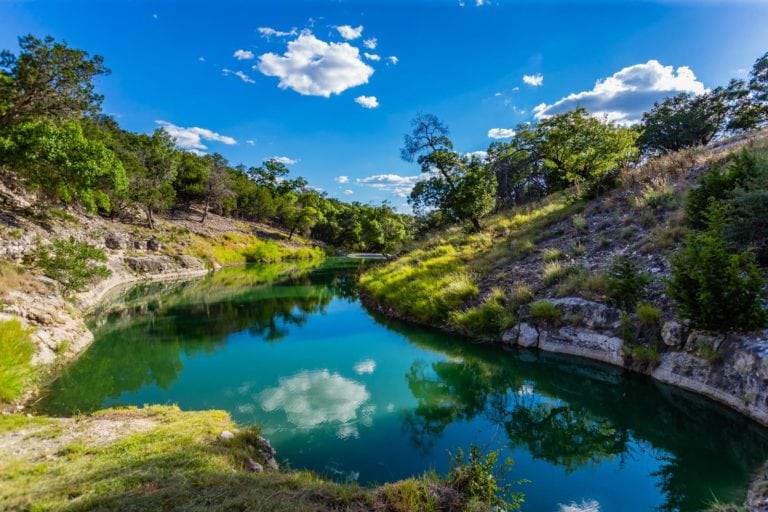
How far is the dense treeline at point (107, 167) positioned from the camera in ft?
52.6

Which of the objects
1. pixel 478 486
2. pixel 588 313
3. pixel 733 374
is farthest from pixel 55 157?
pixel 733 374

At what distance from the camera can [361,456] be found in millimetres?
6906

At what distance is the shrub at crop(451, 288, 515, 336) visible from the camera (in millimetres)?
13375

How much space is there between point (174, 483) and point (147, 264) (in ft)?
115

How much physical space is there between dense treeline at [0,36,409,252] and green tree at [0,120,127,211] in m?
0.05

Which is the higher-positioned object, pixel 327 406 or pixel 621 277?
pixel 621 277

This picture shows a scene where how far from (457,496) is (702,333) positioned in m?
7.35

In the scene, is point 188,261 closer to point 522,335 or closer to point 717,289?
point 522,335

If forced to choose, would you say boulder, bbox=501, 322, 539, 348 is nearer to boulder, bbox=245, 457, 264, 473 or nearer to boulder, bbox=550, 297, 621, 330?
boulder, bbox=550, 297, 621, 330

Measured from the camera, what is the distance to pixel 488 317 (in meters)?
13.7

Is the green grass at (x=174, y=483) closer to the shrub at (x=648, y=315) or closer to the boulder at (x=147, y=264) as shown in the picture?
the shrub at (x=648, y=315)

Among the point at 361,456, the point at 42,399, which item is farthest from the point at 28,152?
the point at 361,456

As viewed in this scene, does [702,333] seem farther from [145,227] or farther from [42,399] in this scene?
[145,227]

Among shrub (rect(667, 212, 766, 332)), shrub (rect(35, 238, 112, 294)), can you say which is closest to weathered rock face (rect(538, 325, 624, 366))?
shrub (rect(667, 212, 766, 332))
